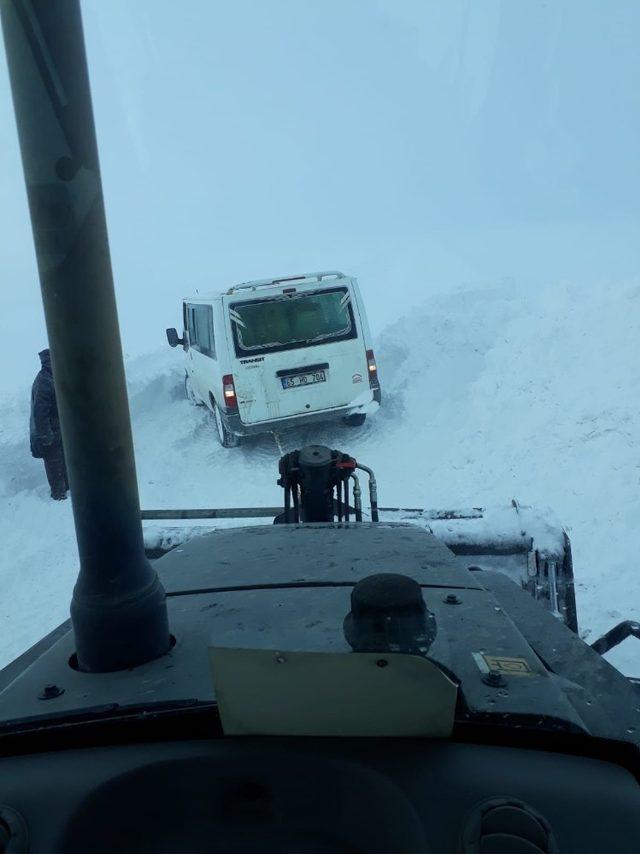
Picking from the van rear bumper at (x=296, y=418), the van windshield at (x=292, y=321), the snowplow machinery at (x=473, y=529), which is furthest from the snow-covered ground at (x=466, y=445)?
the van windshield at (x=292, y=321)

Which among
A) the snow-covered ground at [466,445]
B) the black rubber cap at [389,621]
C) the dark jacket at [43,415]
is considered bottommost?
the snow-covered ground at [466,445]

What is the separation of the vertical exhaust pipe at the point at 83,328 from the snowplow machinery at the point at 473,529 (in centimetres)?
212

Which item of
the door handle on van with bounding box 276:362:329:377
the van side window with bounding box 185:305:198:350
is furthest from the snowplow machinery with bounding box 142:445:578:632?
the van side window with bounding box 185:305:198:350

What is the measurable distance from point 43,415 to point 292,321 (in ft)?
12.7

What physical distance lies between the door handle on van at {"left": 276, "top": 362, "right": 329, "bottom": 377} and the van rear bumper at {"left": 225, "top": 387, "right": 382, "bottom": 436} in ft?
2.13

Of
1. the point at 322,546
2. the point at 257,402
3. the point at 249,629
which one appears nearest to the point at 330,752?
the point at 249,629

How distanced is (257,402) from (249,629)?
8.34 metres

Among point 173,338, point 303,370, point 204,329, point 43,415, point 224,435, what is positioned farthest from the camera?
point 173,338

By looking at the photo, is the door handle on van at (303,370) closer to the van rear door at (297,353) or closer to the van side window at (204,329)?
the van rear door at (297,353)

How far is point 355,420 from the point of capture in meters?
11.5

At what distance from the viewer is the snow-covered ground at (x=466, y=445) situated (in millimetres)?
7008

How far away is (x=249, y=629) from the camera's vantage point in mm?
1803

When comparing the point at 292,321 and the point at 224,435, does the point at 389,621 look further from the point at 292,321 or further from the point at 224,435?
the point at 224,435

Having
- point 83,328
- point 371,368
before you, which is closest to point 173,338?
point 371,368
